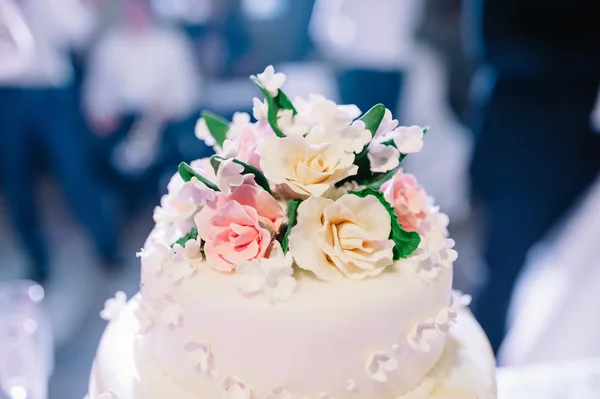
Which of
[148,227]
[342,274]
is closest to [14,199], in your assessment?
[148,227]

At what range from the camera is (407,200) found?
92 cm

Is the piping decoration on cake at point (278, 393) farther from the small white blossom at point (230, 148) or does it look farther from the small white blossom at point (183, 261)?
the small white blossom at point (230, 148)

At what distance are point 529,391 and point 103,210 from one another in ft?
8.10

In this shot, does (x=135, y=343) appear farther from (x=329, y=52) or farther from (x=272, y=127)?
(x=329, y=52)

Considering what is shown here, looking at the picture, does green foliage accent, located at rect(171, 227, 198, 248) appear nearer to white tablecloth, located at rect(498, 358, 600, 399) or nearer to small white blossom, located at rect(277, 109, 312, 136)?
small white blossom, located at rect(277, 109, 312, 136)

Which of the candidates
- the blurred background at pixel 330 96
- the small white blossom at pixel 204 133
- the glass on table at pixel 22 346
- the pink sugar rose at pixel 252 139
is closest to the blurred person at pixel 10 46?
the blurred background at pixel 330 96

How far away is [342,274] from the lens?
0.81m

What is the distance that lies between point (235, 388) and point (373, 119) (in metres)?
0.41

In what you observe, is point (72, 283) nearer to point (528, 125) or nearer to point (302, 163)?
point (528, 125)

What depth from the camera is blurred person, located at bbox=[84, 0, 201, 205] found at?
329 centimetres

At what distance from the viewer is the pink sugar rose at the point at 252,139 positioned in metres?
0.85

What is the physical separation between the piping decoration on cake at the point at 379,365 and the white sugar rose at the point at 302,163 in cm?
23

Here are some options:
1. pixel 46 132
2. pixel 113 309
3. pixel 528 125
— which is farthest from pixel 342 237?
pixel 46 132

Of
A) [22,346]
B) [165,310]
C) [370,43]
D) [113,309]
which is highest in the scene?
[165,310]
